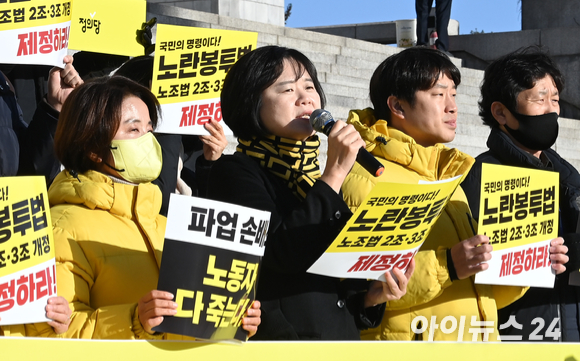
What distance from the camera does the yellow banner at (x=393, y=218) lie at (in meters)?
2.33

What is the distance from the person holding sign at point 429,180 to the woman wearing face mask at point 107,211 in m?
0.75

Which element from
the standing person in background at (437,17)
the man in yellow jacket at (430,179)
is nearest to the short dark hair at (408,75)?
the man in yellow jacket at (430,179)

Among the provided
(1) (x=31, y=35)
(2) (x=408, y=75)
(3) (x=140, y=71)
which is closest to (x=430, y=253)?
(2) (x=408, y=75)

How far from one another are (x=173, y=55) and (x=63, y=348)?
226cm

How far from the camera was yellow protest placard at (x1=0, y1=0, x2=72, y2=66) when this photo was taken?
394cm

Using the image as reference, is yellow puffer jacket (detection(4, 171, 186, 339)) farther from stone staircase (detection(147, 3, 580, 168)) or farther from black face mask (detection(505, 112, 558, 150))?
stone staircase (detection(147, 3, 580, 168))

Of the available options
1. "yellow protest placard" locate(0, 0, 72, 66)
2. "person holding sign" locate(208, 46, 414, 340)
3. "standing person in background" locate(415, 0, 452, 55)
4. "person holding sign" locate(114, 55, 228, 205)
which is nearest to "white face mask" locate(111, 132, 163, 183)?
"person holding sign" locate(208, 46, 414, 340)

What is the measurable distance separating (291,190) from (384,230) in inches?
14.8

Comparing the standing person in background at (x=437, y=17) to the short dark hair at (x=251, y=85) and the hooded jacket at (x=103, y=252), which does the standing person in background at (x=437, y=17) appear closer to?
the short dark hair at (x=251, y=85)

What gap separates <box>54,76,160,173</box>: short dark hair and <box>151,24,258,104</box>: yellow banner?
1.34 meters

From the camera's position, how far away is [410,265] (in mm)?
2600

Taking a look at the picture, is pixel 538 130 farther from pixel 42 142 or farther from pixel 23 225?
pixel 23 225

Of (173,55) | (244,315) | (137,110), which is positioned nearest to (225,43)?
(173,55)

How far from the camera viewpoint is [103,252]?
2.42 meters
